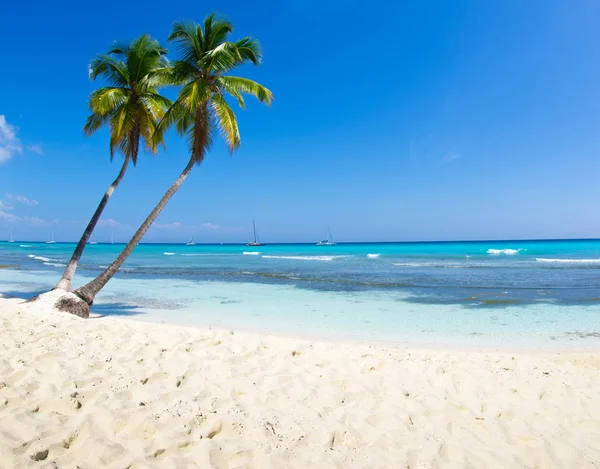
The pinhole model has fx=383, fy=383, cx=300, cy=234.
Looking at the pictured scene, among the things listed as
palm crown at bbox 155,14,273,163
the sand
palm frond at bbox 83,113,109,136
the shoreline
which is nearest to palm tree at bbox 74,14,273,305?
palm crown at bbox 155,14,273,163

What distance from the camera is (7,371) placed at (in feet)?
15.2

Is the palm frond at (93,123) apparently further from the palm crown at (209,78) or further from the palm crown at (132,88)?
the palm crown at (209,78)

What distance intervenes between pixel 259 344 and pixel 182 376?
1.88 meters

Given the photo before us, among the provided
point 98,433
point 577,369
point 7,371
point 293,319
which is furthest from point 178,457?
point 293,319

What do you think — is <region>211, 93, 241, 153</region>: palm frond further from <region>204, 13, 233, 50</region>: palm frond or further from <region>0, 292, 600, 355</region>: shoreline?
<region>0, 292, 600, 355</region>: shoreline

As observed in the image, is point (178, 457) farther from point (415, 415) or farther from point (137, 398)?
point (415, 415)

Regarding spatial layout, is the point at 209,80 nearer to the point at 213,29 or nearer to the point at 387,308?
the point at 213,29

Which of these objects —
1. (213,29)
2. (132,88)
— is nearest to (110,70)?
(132,88)

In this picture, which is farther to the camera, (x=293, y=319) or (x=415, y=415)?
(x=293, y=319)

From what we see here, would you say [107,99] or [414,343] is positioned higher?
[107,99]

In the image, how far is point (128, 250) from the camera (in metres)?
11.0

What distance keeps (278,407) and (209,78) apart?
34.4 ft

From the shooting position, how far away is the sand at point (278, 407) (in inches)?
130

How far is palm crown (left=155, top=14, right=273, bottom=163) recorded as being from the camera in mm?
11521
